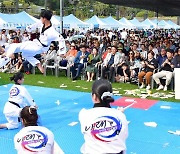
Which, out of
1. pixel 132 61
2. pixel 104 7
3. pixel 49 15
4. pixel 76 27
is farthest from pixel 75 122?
pixel 104 7

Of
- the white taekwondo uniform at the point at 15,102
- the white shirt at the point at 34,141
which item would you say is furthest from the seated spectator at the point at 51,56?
the white shirt at the point at 34,141

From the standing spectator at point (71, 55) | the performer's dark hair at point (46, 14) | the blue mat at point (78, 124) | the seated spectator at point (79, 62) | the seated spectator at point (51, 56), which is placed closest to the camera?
the blue mat at point (78, 124)

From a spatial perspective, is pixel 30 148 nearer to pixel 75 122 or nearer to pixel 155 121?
pixel 75 122

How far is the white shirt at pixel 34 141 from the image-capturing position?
2857 millimetres

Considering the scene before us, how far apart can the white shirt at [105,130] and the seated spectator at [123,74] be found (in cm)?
728

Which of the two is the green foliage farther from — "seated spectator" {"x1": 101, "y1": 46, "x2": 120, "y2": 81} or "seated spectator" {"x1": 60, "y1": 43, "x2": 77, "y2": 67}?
"seated spectator" {"x1": 101, "y1": 46, "x2": 120, "y2": 81}

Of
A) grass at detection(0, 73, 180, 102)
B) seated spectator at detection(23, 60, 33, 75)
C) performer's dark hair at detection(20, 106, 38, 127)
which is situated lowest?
grass at detection(0, 73, 180, 102)

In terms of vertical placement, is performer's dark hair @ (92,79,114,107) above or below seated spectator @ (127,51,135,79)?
above

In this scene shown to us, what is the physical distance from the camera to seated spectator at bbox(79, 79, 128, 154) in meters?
2.58

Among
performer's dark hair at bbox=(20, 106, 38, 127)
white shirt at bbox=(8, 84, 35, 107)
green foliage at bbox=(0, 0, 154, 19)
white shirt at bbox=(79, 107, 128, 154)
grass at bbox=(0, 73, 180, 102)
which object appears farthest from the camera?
green foliage at bbox=(0, 0, 154, 19)

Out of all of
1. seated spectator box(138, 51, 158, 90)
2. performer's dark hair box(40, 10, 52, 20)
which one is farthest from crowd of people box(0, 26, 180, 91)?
performer's dark hair box(40, 10, 52, 20)

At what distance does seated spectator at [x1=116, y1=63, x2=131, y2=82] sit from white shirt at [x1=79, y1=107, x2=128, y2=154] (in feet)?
23.9

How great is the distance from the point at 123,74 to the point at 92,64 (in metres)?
1.07

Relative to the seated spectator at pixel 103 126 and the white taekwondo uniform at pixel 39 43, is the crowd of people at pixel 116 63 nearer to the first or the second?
the white taekwondo uniform at pixel 39 43
